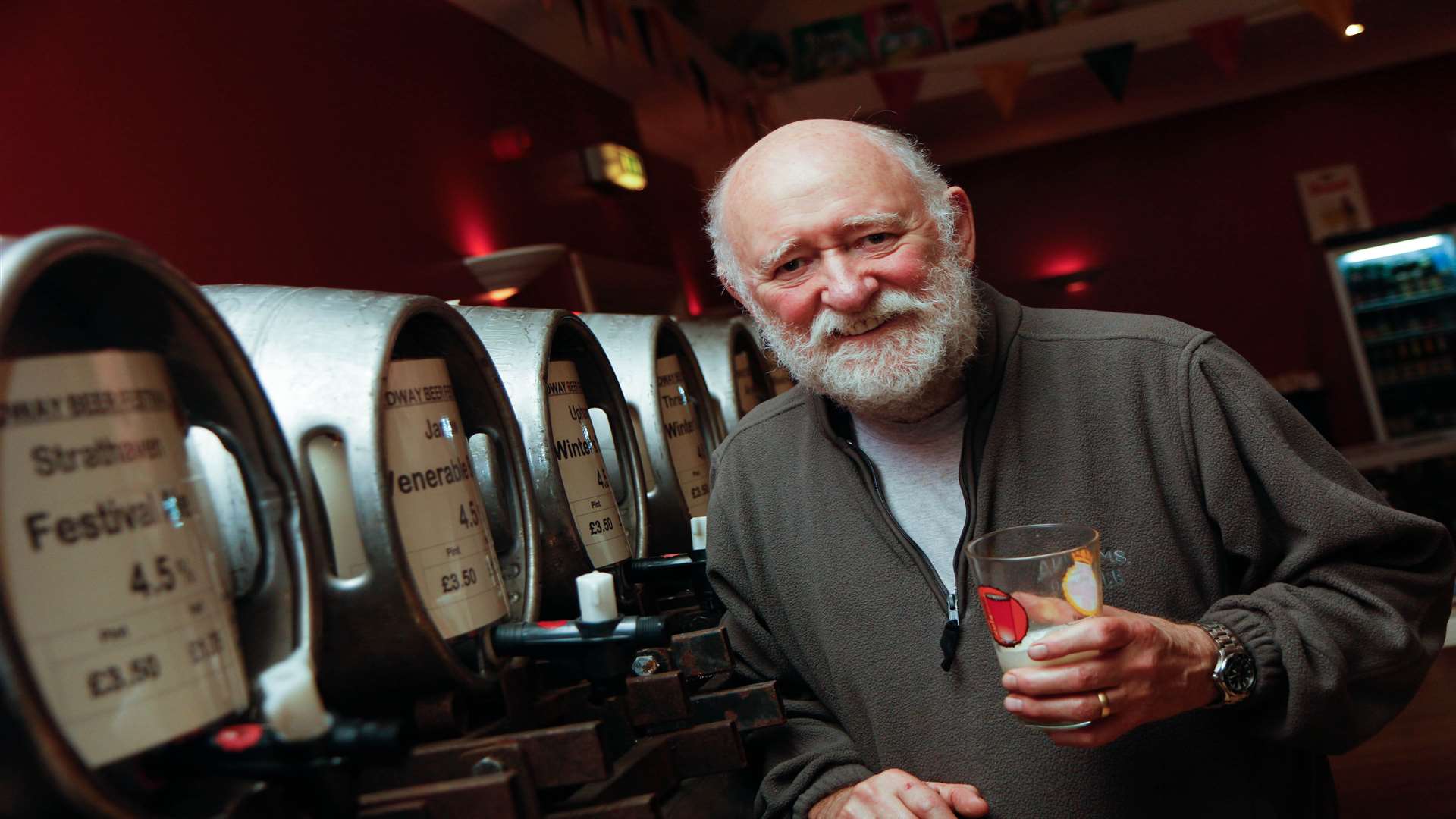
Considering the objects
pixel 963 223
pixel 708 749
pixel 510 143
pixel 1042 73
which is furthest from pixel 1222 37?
pixel 708 749

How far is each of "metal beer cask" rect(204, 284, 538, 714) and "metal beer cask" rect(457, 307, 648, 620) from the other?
0.71 ft

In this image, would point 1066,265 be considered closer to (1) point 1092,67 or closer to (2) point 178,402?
(1) point 1092,67

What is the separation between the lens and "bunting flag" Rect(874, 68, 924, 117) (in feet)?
23.9

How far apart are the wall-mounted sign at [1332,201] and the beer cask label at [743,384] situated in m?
8.13

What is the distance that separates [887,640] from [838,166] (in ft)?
1.95

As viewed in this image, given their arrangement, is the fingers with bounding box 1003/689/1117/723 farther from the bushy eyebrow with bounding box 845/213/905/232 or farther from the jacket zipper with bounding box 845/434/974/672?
the bushy eyebrow with bounding box 845/213/905/232

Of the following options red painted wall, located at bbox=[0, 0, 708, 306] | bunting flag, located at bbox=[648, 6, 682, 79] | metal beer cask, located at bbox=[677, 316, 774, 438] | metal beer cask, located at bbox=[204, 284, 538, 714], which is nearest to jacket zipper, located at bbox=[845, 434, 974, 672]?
metal beer cask, located at bbox=[677, 316, 774, 438]

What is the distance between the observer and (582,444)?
1.34 meters

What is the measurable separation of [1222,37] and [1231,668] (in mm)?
6916

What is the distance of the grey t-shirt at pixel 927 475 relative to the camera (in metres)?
1.46

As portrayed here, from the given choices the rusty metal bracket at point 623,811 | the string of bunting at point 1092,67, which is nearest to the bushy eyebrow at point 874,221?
the rusty metal bracket at point 623,811

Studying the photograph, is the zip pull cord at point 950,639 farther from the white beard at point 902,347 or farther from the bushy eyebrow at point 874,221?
the bushy eyebrow at point 874,221

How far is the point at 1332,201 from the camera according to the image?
354 inches

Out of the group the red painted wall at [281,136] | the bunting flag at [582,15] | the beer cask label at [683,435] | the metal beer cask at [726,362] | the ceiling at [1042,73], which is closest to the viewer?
the beer cask label at [683,435]
